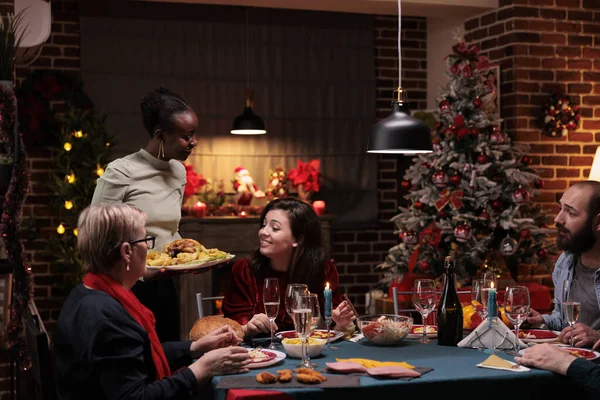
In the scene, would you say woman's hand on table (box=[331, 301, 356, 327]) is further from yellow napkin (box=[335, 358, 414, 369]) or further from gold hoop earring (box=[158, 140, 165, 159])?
gold hoop earring (box=[158, 140, 165, 159])

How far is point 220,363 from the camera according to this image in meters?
2.40

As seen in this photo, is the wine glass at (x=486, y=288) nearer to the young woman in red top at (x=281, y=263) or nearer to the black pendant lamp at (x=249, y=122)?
the young woman in red top at (x=281, y=263)

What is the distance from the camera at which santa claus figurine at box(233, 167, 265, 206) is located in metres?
6.71

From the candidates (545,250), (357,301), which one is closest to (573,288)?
(545,250)

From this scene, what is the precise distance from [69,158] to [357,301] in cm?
278

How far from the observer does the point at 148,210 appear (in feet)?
11.6

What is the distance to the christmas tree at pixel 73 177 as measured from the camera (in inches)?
242

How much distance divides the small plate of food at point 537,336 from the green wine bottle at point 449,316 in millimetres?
239

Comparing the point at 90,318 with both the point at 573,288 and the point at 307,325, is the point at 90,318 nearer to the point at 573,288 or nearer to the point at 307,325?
the point at 307,325

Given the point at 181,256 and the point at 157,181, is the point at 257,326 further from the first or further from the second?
the point at 157,181

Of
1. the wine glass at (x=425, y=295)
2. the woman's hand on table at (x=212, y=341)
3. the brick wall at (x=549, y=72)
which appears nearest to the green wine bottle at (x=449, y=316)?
the wine glass at (x=425, y=295)

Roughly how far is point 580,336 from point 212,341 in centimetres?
128

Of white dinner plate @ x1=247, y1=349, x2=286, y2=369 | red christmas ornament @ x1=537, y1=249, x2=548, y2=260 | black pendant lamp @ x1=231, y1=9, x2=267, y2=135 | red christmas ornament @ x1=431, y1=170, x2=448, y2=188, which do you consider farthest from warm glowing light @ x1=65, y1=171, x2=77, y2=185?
white dinner plate @ x1=247, y1=349, x2=286, y2=369

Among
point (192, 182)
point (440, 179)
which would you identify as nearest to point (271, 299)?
point (440, 179)
